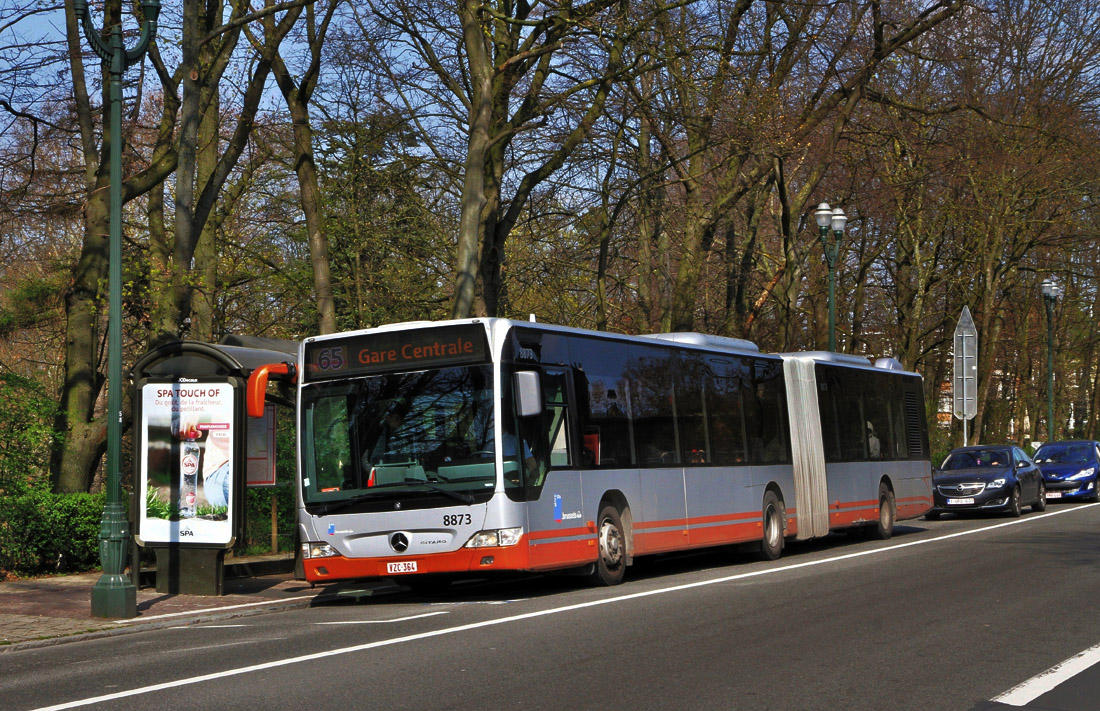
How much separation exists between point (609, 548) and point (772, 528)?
5.18 meters

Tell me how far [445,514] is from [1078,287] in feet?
157

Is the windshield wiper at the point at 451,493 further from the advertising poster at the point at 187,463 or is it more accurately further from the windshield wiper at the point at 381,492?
the advertising poster at the point at 187,463

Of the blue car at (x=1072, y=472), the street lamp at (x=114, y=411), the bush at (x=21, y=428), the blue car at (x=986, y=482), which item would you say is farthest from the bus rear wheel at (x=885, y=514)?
the street lamp at (x=114, y=411)

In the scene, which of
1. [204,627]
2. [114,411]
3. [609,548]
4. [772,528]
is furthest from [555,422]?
[772,528]

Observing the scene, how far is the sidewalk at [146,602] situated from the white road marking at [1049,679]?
7928 millimetres

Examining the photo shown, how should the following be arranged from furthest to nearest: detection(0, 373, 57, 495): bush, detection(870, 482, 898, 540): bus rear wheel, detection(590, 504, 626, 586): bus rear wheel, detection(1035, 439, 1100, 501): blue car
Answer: detection(1035, 439, 1100, 501): blue car, detection(870, 482, 898, 540): bus rear wheel, detection(0, 373, 57, 495): bush, detection(590, 504, 626, 586): bus rear wheel

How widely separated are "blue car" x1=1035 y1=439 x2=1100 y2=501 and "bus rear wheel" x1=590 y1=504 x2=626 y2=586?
23591 mm

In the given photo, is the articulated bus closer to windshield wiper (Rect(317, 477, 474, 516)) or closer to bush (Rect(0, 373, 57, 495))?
windshield wiper (Rect(317, 477, 474, 516))

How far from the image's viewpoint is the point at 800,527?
2034 cm

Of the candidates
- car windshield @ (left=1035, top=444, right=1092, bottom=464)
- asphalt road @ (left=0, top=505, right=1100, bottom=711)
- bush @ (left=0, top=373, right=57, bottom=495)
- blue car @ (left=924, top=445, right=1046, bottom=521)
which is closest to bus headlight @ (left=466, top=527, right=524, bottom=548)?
asphalt road @ (left=0, top=505, right=1100, bottom=711)

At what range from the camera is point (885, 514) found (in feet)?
78.3

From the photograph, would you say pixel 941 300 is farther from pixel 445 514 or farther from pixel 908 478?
pixel 445 514

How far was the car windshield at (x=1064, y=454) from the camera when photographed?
35.9 metres

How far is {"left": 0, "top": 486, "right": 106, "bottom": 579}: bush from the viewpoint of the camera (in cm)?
1639
